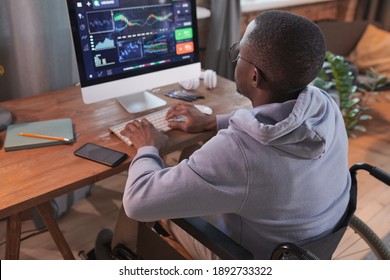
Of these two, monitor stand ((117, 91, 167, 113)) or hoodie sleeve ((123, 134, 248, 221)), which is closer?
hoodie sleeve ((123, 134, 248, 221))

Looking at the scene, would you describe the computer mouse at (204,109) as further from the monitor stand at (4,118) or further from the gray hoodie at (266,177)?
the monitor stand at (4,118)

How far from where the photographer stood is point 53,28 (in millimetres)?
1725

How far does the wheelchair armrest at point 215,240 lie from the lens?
945 millimetres

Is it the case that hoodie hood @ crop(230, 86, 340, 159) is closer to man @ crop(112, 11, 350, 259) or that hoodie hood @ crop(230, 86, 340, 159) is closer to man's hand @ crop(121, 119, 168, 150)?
man @ crop(112, 11, 350, 259)

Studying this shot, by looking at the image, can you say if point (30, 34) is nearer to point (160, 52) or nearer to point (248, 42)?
point (160, 52)

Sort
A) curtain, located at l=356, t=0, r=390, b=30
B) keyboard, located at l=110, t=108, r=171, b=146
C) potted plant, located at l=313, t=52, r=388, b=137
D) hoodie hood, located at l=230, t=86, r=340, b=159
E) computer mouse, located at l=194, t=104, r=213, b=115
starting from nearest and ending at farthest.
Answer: hoodie hood, located at l=230, t=86, r=340, b=159 → keyboard, located at l=110, t=108, r=171, b=146 → computer mouse, located at l=194, t=104, r=213, b=115 → potted plant, located at l=313, t=52, r=388, b=137 → curtain, located at l=356, t=0, r=390, b=30

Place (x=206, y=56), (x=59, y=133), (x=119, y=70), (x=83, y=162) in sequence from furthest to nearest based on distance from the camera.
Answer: (x=206, y=56), (x=119, y=70), (x=59, y=133), (x=83, y=162)

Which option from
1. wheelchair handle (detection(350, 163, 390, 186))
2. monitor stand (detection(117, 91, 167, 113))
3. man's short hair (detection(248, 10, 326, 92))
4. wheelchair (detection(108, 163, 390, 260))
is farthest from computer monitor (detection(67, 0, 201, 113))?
wheelchair handle (detection(350, 163, 390, 186))

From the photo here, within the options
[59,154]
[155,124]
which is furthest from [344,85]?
[59,154]

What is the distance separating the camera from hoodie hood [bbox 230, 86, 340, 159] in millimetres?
852

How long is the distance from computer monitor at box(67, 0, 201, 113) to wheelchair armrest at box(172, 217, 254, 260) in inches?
24.8

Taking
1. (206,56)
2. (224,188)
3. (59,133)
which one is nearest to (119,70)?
(59,133)

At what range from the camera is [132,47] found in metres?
1.46

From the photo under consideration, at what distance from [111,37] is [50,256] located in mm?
1054
